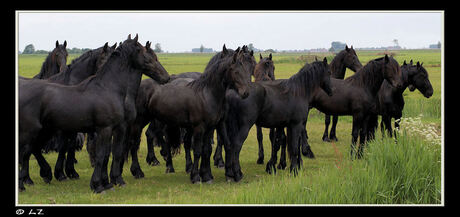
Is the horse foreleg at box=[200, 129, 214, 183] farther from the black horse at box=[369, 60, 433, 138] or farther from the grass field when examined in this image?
the black horse at box=[369, 60, 433, 138]

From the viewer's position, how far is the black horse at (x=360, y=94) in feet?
37.1

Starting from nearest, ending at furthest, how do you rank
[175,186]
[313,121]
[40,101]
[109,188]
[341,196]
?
[341,196] < [40,101] < [109,188] < [175,186] < [313,121]

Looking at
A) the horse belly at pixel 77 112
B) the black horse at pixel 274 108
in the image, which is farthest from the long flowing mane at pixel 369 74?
the horse belly at pixel 77 112

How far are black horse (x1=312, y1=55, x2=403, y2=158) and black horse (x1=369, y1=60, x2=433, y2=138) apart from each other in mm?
707

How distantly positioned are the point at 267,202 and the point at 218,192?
1751mm

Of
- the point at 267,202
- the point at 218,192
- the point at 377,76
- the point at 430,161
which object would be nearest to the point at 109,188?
the point at 218,192

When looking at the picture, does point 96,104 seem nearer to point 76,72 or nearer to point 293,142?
point 76,72

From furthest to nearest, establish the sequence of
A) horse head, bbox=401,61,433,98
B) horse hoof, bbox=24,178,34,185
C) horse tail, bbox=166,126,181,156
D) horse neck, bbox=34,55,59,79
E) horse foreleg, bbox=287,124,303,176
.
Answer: horse head, bbox=401,61,433,98 < horse neck, bbox=34,55,59,79 < horse tail, bbox=166,126,181,156 < horse foreleg, bbox=287,124,303,176 < horse hoof, bbox=24,178,34,185

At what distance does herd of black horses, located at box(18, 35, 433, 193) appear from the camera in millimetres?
7520

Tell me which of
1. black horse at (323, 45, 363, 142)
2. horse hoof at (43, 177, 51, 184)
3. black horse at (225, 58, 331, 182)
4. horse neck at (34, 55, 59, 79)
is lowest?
horse hoof at (43, 177, 51, 184)

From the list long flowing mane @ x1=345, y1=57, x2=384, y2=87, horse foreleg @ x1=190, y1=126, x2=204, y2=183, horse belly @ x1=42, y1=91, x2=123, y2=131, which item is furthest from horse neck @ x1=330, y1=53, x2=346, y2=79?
horse belly @ x1=42, y1=91, x2=123, y2=131

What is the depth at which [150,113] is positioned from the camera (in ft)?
30.3

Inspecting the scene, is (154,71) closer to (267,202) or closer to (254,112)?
(254,112)

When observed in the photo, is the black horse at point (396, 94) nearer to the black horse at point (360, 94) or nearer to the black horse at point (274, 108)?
the black horse at point (360, 94)
